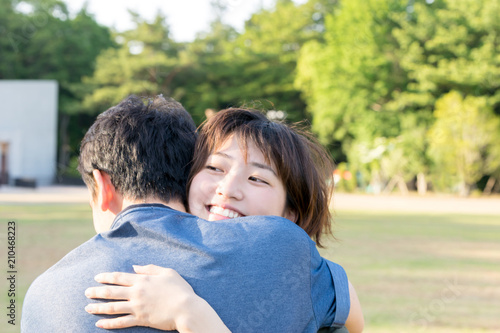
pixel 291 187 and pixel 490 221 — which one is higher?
pixel 291 187

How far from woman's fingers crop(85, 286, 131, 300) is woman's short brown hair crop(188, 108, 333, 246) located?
50cm

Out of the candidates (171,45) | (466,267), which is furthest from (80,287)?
(171,45)

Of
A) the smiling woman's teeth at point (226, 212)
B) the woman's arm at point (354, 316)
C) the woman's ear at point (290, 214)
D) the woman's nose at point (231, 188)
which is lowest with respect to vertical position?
the woman's arm at point (354, 316)

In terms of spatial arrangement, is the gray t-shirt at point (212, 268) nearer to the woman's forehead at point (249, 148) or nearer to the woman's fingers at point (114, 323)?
the woman's fingers at point (114, 323)

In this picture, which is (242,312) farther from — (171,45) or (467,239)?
(171,45)

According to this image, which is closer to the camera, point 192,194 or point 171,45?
point 192,194

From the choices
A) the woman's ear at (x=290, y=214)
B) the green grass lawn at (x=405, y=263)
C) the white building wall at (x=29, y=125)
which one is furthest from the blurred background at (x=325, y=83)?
the woman's ear at (x=290, y=214)

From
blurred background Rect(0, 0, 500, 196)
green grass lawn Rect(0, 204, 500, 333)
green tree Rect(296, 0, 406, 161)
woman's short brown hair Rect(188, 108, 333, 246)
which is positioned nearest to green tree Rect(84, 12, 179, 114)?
blurred background Rect(0, 0, 500, 196)

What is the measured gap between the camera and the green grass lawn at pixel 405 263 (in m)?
4.80

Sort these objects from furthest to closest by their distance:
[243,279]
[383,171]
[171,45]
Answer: [171,45] → [383,171] → [243,279]

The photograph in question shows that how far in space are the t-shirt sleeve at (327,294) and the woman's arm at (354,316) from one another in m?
0.07

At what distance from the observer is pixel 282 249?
135cm

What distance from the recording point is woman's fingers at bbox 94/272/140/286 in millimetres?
1301

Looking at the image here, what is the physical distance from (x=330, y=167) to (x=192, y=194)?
60 cm
